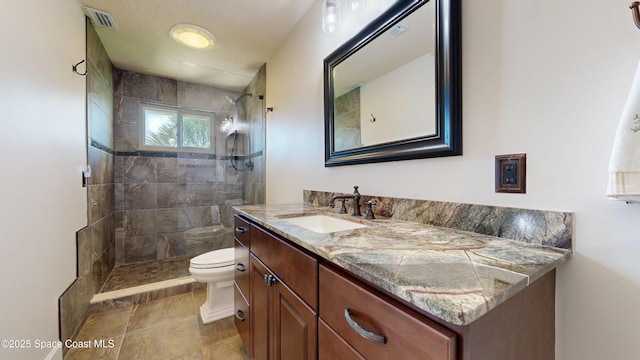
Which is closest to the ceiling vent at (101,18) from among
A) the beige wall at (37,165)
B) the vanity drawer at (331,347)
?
the beige wall at (37,165)

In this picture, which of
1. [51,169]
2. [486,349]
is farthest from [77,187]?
[486,349]

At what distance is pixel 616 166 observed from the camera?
536mm

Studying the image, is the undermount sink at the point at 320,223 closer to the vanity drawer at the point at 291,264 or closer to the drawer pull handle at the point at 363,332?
the vanity drawer at the point at 291,264

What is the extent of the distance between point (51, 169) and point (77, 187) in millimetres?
426

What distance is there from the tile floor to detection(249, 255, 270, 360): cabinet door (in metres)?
0.44

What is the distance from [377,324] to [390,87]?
3.58ft

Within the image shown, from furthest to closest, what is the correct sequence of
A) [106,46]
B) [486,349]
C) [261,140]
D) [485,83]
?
[261,140] < [106,46] < [485,83] < [486,349]

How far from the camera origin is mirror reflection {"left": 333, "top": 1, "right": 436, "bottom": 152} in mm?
1047

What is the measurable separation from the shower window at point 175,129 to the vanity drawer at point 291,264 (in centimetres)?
256

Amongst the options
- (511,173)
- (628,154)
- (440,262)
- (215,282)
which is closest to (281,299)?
(440,262)

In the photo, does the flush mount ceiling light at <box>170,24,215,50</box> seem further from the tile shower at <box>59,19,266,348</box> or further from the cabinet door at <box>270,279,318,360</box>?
the cabinet door at <box>270,279,318,360</box>

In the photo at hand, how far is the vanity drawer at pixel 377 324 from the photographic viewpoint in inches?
17.0

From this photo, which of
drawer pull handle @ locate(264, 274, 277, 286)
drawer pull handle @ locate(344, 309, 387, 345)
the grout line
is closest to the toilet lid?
the grout line

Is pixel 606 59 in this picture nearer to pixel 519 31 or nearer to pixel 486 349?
pixel 519 31
